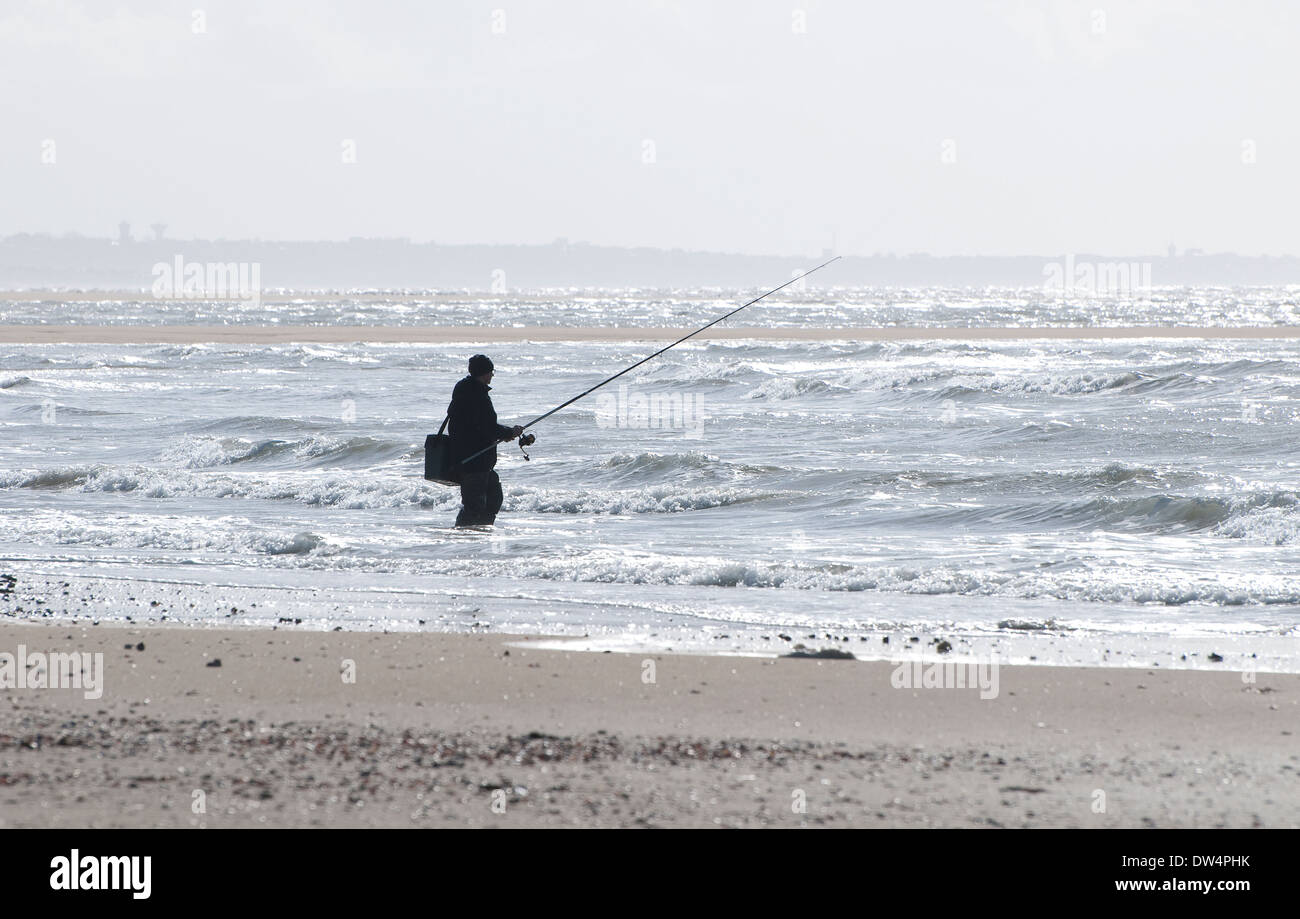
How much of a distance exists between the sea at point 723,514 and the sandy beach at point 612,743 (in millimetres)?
818

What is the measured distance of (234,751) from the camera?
176 inches

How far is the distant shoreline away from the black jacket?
41100 millimetres

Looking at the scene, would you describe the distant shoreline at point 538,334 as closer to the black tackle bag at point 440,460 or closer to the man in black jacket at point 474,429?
the man in black jacket at point 474,429

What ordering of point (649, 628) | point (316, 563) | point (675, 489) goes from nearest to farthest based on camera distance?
point (649, 628)
point (316, 563)
point (675, 489)

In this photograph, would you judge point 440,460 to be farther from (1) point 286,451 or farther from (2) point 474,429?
(1) point 286,451

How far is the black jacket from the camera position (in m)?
9.75

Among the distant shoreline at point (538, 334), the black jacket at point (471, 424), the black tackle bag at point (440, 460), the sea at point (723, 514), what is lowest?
the sea at point (723, 514)

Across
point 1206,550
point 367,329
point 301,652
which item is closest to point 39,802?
point 301,652

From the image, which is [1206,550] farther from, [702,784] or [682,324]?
[682,324]

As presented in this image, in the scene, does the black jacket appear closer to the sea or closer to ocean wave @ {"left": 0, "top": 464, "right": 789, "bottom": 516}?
the sea

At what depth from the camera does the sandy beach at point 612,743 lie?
155 inches

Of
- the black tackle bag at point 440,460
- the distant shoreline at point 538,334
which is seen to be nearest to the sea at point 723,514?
the black tackle bag at point 440,460

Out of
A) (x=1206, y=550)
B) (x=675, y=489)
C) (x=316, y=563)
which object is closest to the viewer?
(x=316, y=563)

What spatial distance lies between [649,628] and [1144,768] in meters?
3.28
